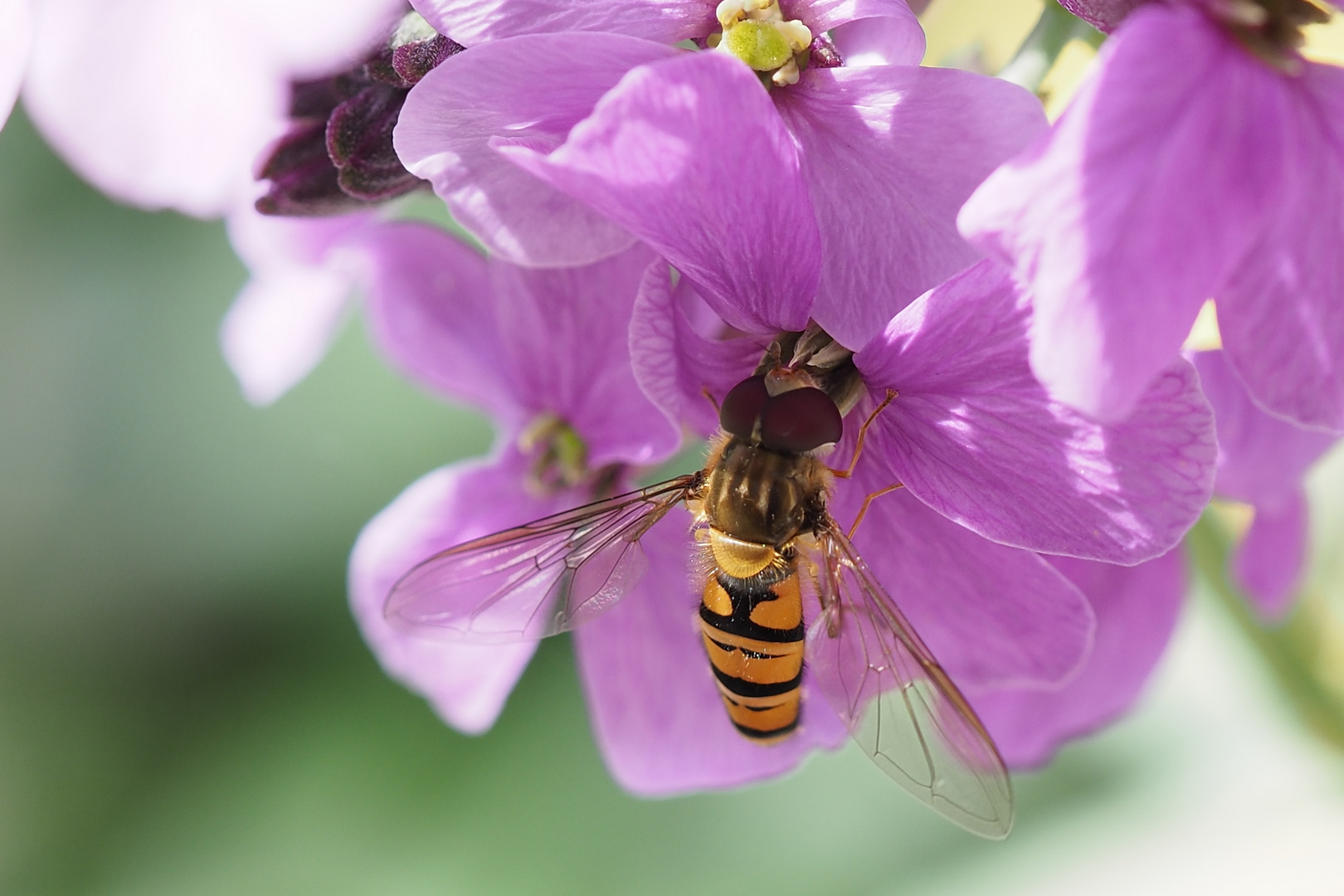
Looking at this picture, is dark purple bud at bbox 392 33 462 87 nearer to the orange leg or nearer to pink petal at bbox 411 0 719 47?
pink petal at bbox 411 0 719 47

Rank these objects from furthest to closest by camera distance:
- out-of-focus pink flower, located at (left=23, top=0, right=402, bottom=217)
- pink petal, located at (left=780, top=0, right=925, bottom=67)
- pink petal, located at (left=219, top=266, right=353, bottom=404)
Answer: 1. pink petal, located at (left=219, top=266, right=353, bottom=404)
2. out-of-focus pink flower, located at (left=23, top=0, right=402, bottom=217)
3. pink petal, located at (left=780, top=0, right=925, bottom=67)

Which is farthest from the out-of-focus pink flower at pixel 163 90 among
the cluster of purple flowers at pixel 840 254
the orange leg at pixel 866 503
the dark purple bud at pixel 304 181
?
the orange leg at pixel 866 503

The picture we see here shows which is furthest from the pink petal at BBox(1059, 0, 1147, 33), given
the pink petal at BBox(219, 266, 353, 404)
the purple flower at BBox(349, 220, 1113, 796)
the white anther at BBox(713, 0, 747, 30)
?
the pink petal at BBox(219, 266, 353, 404)

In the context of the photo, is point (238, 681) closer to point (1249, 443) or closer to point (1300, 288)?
point (1249, 443)

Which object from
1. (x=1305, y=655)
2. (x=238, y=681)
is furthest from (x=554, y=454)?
(x=238, y=681)

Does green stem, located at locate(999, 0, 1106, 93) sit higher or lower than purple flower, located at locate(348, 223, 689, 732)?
higher

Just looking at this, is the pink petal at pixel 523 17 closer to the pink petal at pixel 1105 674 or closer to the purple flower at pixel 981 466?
the purple flower at pixel 981 466
